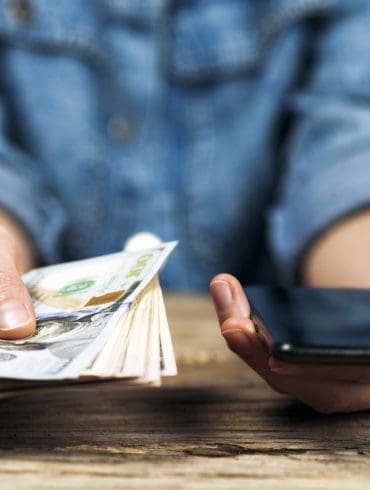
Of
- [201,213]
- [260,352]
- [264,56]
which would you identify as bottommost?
[201,213]

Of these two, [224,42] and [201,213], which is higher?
[224,42]

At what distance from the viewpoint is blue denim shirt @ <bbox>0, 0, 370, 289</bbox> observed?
113 cm

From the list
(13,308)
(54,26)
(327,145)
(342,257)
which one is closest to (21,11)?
(54,26)

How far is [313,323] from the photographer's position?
45 centimetres

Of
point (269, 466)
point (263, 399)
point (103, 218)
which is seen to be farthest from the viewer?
point (103, 218)

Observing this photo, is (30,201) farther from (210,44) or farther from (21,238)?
(210,44)

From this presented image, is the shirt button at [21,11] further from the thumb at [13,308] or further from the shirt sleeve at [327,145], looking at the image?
the thumb at [13,308]

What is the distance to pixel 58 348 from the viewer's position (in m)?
0.44

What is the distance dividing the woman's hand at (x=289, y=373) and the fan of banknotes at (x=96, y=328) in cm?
5

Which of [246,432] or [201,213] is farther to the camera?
[201,213]

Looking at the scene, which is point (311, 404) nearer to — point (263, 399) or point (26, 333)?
point (263, 399)

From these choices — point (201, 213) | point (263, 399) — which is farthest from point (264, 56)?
point (263, 399)

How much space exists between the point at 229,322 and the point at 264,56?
2.72ft

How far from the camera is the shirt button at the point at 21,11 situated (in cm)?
113
